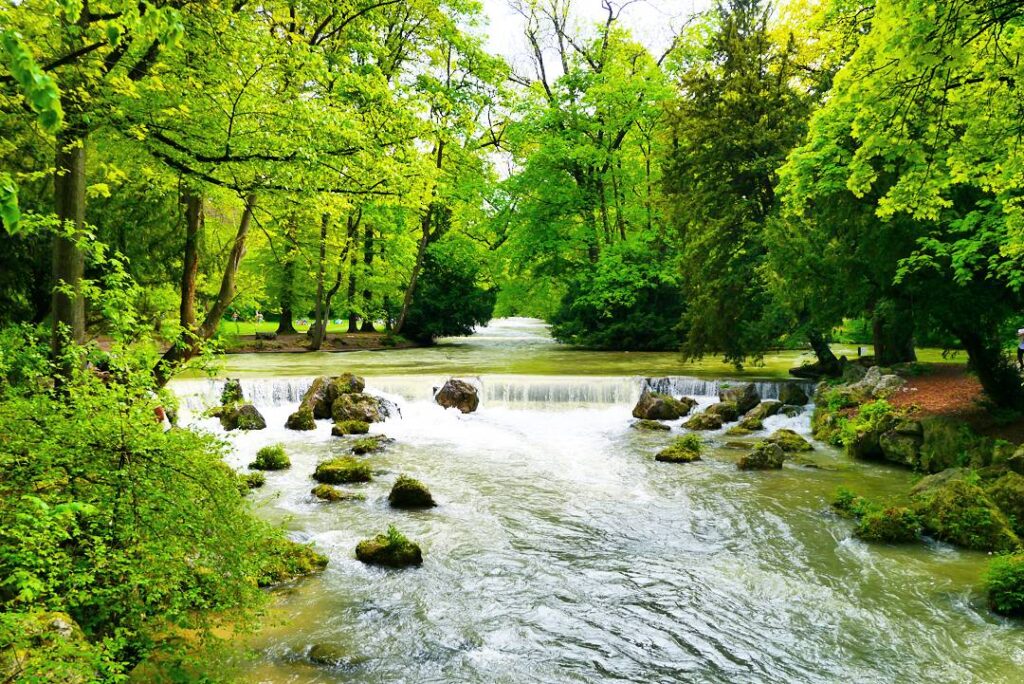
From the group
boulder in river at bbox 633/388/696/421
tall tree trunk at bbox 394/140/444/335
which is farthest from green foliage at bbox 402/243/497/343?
boulder in river at bbox 633/388/696/421

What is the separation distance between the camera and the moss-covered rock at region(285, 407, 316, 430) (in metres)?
17.1

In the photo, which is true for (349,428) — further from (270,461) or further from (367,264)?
(367,264)

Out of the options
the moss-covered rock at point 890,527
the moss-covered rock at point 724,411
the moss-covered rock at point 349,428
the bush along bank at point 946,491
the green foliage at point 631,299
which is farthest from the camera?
the green foliage at point 631,299

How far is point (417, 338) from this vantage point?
122 feet

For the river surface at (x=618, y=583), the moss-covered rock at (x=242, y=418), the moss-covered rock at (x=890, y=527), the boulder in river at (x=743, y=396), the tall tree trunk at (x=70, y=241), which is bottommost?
the river surface at (x=618, y=583)

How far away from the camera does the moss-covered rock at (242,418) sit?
16.6m

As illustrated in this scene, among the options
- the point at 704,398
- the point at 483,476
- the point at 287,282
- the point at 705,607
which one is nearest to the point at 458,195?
the point at 287,282

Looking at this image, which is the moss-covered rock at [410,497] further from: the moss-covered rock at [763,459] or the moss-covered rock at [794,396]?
the moss-covered rock at [794,396]

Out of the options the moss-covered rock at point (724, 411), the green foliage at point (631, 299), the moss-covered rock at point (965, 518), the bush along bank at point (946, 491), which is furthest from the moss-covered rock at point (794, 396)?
the green foliage at point (631, 299)

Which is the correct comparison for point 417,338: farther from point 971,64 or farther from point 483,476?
point 971,64

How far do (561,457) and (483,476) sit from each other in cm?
240

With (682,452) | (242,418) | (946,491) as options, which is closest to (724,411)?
(682,452)

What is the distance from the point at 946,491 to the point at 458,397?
12758 millimetres

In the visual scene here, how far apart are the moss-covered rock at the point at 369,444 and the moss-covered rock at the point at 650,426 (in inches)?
261
